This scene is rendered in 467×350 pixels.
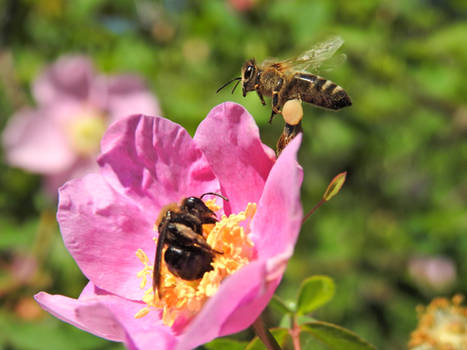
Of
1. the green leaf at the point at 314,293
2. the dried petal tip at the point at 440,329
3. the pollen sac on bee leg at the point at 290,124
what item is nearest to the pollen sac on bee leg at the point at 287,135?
the pollen sac on bee leg at the point at 290,124

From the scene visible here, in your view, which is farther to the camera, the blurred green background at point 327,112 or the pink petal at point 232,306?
the blurred green background at point 327,112

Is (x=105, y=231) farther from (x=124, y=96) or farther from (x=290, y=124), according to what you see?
(x=124, y=96)

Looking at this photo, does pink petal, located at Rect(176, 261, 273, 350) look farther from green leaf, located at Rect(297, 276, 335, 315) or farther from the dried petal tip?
the dried petal tip

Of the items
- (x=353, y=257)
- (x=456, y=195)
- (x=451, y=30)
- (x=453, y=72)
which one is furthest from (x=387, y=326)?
(x=451, y=30)

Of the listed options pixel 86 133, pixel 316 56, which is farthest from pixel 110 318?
pixel 86 133

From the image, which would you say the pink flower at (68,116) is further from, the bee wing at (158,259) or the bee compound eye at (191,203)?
the bee wing at (158,259)

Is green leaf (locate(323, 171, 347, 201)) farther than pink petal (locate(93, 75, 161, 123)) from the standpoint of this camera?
No

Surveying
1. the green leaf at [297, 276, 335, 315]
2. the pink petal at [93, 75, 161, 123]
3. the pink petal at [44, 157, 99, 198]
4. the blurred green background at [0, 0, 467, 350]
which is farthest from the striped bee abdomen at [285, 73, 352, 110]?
the pink petal at [44, 157, 99, 198]
